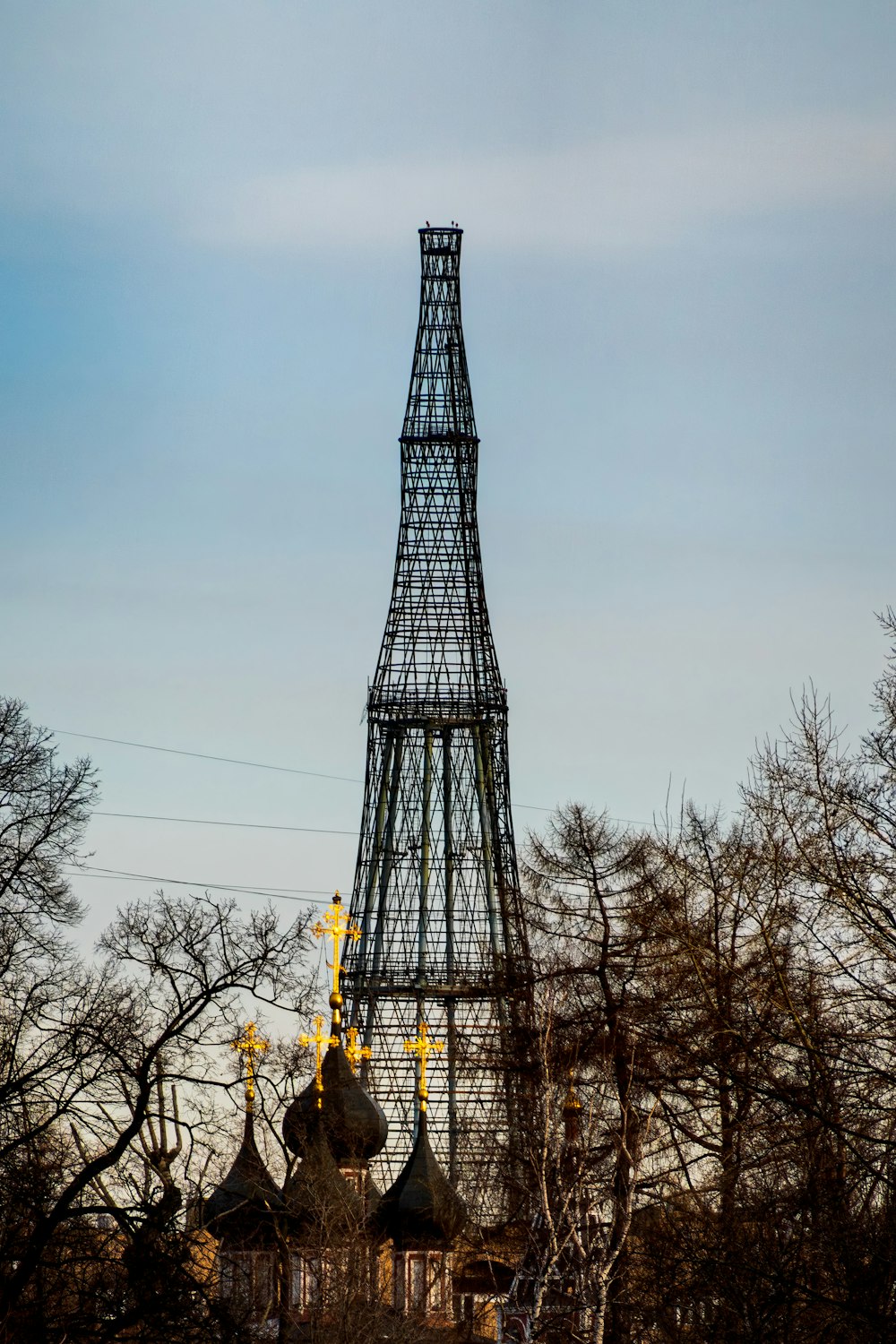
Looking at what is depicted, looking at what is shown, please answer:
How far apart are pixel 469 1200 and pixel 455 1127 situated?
23.1 ft

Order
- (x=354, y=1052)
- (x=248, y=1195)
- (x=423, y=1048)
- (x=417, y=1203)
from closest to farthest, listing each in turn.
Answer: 1. (x=248, y=1195)
2. (x=423, y=1048)
3. (x=417, y=1203)
4. (x=354, y=1052)

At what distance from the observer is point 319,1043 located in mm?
41562

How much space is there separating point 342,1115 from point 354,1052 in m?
2.26

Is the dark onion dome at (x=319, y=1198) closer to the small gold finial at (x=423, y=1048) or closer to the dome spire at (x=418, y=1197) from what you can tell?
the dome spire at (x=418, y=1197)

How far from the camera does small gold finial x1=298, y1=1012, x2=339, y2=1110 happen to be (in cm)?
4038

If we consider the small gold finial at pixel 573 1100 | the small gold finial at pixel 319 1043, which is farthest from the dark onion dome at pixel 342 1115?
the small gold finial at pixel 573 1100

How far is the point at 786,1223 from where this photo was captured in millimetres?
24922

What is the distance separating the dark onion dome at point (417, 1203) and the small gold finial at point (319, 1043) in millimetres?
2326

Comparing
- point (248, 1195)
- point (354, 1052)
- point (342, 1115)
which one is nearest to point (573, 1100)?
point (248, 1195)

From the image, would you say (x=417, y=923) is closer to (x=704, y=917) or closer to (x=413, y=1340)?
(x=413, y=1340)

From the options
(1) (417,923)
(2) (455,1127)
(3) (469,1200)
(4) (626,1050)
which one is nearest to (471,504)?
(1) (417,923)

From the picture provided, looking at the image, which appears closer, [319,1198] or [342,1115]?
[319,1198]

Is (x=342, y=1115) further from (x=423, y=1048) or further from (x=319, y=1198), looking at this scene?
(x=319, y=1198)

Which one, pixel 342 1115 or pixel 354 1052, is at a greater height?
pixel 354 1052
